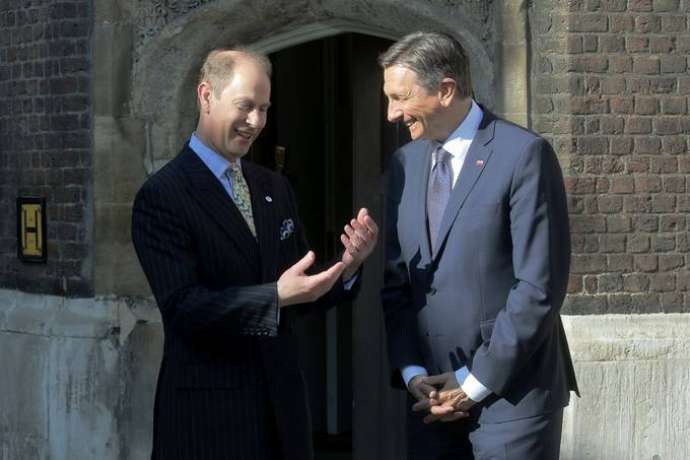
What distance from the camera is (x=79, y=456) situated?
718cm

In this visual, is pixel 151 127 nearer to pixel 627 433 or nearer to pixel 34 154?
pixel 34 154

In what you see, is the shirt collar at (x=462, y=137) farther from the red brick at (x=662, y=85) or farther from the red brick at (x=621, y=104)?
the red brick at (x=662, y=85)

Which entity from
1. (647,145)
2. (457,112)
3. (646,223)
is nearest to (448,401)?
(457,112)

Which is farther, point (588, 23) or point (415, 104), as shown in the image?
point (588, 23)

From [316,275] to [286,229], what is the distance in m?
0.46

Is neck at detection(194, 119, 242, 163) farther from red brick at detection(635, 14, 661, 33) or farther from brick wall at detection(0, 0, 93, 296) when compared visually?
red brick at detection(635, 14, 661, 33)

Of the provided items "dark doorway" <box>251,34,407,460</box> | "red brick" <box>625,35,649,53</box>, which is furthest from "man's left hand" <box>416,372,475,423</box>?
"dark doorway" <box>251,34,407,460</box>

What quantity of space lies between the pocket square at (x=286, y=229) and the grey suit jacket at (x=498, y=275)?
36 centimetres

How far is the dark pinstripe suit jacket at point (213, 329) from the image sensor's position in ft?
13.0

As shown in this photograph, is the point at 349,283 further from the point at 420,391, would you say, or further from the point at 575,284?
the point at 575,284

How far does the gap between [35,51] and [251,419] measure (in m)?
3.90

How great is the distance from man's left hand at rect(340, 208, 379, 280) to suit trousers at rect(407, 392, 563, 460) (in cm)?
52

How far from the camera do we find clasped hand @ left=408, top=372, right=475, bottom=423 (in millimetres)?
4051

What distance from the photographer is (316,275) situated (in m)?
3.89
